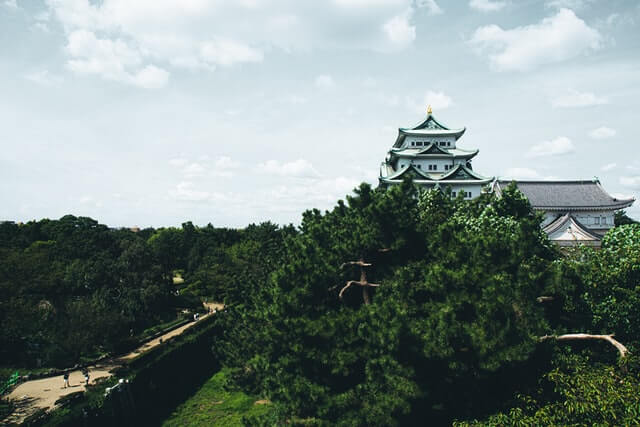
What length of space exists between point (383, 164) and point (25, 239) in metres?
41.0

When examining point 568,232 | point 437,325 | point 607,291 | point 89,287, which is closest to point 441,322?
point 437,325

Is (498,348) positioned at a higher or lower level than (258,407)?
higher

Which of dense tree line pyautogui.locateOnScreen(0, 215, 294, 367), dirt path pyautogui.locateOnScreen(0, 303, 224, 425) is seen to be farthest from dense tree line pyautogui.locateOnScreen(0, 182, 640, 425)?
dense tree line pyautogui.locateOnScreen(0, 215, 294, 367)

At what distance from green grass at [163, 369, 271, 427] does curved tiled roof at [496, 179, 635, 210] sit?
2684 cm

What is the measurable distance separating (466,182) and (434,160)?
380cm

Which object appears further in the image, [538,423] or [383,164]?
[383,164]

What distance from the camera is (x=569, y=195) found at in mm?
34562

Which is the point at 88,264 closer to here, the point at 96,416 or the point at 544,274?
the point at 96,416

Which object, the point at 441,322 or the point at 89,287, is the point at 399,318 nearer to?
the point at 441,322

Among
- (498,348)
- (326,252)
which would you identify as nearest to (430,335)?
(498,348)

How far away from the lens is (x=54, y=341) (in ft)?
72.9

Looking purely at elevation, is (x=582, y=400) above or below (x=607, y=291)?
below

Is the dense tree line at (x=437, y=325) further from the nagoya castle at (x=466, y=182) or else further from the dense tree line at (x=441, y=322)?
the nagoya castle at (x=466, y=182)

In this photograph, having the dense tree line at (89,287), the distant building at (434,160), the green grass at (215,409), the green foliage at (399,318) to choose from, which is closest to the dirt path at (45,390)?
the dense tree line at (89,287)
